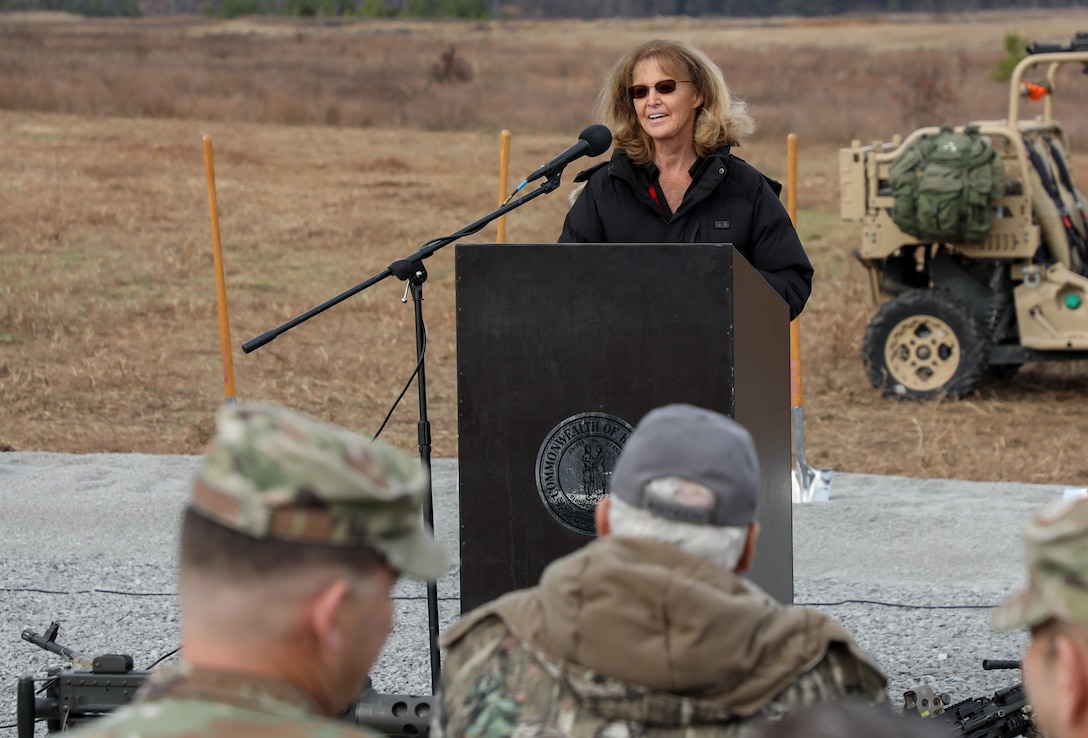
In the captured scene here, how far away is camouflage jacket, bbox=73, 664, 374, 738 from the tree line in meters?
62.6

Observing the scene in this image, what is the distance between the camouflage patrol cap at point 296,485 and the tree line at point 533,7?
6256cm

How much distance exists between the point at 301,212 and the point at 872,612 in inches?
469

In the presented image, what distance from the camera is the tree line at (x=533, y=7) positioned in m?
64.7

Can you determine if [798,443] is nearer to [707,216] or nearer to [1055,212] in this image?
[1055,212]

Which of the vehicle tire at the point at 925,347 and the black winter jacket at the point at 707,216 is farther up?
the black winter jacket at the point at 707,216

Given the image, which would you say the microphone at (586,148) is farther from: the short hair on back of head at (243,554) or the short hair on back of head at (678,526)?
the short hair on back of head at (243,554)

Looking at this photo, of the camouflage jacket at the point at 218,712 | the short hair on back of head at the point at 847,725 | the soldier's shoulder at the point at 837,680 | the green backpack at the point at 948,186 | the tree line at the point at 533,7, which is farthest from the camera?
the tree line at the point at 533,7

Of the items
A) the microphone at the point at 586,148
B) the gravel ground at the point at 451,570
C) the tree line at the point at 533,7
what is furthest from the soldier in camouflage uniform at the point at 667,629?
the tree line at the point at 533,7

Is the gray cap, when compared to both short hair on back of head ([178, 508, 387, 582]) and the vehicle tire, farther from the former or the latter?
the vehicle tire

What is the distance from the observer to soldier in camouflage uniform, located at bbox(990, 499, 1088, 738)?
150 cm

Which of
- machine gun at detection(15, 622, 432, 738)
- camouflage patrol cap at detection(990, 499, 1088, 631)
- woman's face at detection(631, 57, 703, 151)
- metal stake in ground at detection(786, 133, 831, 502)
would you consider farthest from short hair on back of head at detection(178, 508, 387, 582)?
metal stake in ground at detection(786, 133, 831, 502)

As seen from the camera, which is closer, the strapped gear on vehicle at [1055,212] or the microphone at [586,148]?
the microphone at [586,148]

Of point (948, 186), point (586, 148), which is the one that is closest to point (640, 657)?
point (586, 148)

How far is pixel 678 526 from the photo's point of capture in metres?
1.88
